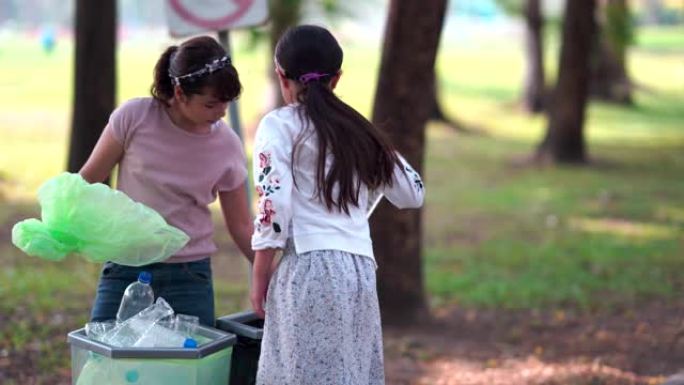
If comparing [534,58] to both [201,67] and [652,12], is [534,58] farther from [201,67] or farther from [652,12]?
[652,12]

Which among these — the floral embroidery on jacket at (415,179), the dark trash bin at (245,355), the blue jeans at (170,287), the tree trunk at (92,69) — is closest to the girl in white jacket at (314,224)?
the floral embroidery on jacket at (415,179)

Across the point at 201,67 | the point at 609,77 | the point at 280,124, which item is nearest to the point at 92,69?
the point at 201,67

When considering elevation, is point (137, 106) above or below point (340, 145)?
above

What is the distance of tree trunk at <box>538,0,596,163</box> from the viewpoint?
1661 cm

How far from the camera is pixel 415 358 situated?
6648 millimetres

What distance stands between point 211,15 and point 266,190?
8.70ft

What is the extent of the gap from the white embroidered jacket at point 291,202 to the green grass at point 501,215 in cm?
295

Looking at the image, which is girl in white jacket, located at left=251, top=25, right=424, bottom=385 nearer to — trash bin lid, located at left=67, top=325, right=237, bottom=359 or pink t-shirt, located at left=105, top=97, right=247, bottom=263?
trash bin lid, located at left=67, top=325, right=237, bottom=359

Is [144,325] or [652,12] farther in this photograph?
[652,12]

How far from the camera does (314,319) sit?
3.40m

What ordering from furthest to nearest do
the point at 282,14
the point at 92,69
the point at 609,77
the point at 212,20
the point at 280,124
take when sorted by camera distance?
the point at 609,77 → the point at 282,14 → the point at 92,69 → the point at 212,20 → the point at 280,124

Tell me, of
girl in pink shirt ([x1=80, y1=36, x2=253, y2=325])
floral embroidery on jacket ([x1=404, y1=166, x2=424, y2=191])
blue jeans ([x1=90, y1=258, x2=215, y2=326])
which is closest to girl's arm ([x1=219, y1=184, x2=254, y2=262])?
girl in pink shirt ([x1=80, y1=36, x2=253, y2=325])

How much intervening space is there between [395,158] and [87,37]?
795cm

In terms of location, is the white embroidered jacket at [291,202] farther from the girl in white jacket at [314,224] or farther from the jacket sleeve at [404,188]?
the jacket sleeve at [404,188]
